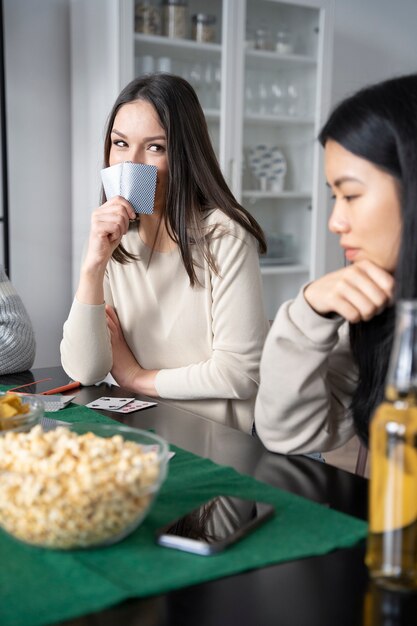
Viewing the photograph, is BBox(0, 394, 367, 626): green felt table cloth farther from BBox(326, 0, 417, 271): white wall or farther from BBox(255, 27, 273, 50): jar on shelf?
BBox(326, 0, 417, 271): white wall

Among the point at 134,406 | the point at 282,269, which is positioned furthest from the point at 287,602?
the point at 282,269

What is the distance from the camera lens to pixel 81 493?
0.74 metres

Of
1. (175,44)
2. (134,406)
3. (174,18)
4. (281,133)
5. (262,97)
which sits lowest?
(134,406)

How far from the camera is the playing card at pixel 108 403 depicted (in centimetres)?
143

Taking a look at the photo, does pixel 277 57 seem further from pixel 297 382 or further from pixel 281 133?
pixel 297 382

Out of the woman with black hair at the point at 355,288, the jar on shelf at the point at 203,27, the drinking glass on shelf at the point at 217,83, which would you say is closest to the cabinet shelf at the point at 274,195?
the drinking glass on shelf at the point at 217,83

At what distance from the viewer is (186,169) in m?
1.81

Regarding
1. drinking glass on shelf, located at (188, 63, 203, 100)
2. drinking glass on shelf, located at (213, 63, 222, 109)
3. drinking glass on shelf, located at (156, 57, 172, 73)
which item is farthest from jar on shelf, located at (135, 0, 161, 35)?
drinking glass on shelf, located at (213, 63, 222, 109)

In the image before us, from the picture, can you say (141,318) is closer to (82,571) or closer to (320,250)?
(82,571)

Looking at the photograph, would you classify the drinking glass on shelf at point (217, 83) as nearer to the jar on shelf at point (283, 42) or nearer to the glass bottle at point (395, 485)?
the jar on shelf at point (283, 42)

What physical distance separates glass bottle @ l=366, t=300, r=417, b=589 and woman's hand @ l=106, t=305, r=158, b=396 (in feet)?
3.24

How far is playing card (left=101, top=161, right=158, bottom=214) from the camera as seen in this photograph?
1735mm

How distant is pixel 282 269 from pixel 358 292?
2.93m

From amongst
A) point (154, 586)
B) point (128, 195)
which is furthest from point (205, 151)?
point (154, 586)
